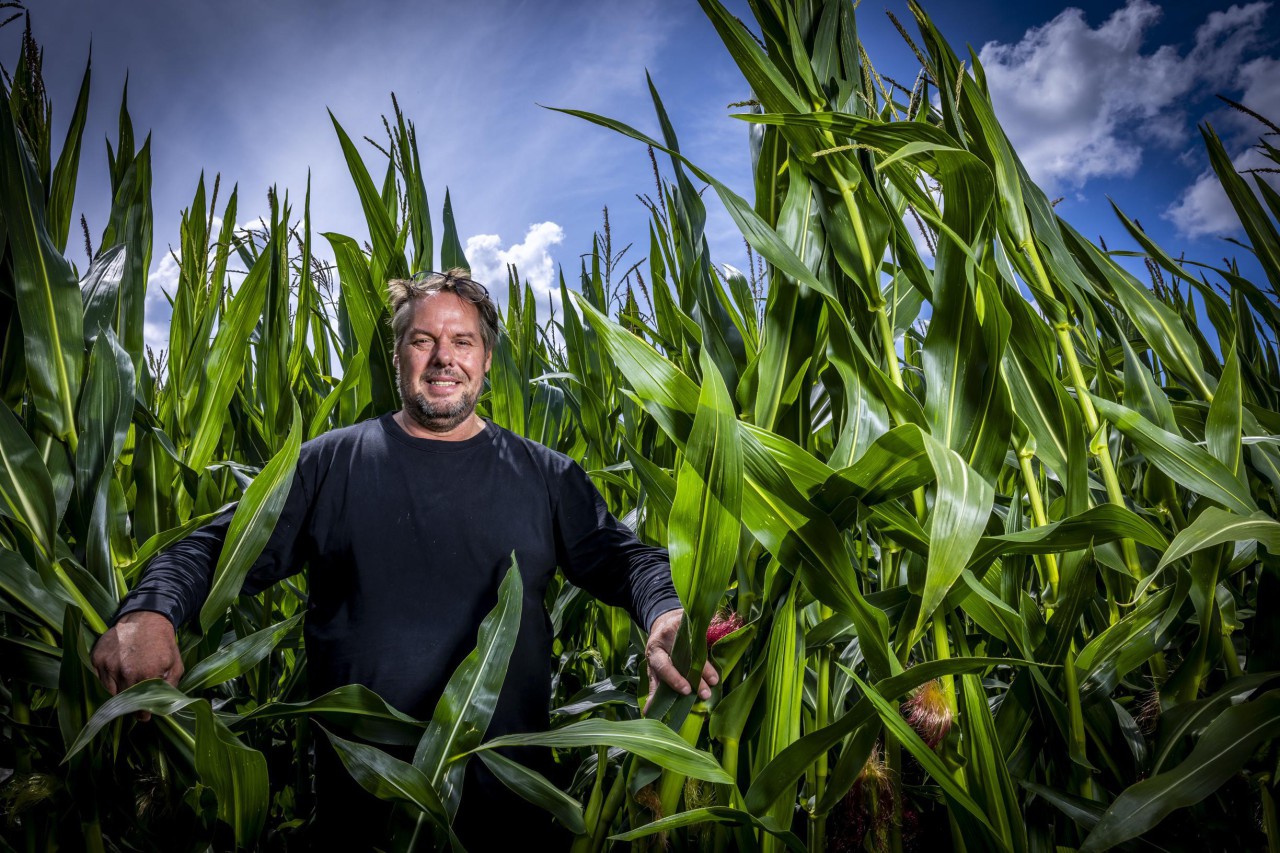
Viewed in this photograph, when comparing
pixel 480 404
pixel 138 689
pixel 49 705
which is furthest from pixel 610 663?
pixel 49 705

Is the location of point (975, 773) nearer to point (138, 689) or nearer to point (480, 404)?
point (138, 689)

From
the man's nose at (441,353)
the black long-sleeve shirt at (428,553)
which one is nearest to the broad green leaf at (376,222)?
the man's nose at (441,353)

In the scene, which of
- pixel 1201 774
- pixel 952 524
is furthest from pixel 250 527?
pixel 1201 774

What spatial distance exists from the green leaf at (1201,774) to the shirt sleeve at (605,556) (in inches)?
18.9

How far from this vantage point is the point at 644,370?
61cm

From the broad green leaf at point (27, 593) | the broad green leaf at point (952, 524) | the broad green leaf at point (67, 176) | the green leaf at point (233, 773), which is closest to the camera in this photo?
the broad green leaf at point (952, 524)

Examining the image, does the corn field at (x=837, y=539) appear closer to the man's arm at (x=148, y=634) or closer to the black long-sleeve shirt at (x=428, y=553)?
the man's arm at (x=148, y=634)

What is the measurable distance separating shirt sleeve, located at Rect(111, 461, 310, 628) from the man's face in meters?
0.22

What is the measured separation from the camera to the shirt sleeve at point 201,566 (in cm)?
77

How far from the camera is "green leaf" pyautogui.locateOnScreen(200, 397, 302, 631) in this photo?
2.38 ft

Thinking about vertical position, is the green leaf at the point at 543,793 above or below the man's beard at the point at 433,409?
below

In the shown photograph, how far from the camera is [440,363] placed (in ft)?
3.87

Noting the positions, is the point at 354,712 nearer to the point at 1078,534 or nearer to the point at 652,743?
the point at 652,743

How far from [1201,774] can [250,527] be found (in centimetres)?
88
